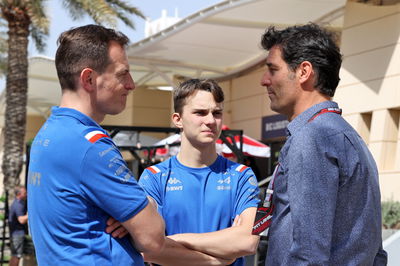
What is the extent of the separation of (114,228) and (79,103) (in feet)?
1.71

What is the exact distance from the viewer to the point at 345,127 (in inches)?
116

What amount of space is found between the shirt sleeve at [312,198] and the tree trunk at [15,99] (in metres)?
19.4

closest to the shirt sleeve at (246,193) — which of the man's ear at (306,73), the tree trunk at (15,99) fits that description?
the man's ear at (306,73)

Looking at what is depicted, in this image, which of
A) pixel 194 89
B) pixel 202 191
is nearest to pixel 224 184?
pixel 202 191

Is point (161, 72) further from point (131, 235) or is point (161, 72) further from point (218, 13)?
point (131, 235)

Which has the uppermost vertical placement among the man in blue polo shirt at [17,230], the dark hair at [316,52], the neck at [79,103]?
the dark hair at [316,52]

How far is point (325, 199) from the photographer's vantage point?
110 inches

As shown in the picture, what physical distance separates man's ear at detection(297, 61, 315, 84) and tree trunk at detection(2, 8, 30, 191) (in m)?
19.1

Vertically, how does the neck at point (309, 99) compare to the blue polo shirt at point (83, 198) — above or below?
above

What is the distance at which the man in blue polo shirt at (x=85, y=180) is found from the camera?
278 centimetres

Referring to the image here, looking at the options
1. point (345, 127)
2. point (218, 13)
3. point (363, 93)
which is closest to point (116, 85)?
point (345, 127)

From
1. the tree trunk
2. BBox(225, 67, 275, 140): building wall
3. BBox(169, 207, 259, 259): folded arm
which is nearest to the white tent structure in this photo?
BBox(225, 67, 275, 140): building wall

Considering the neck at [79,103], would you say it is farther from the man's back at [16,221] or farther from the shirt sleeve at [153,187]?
the man's back at [16,221]

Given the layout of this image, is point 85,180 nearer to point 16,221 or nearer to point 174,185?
point 174,185
